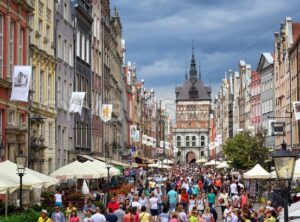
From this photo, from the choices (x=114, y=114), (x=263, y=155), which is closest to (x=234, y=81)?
(x=114, y=114)

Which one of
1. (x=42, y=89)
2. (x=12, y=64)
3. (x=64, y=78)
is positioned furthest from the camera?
(x=64, y=78)

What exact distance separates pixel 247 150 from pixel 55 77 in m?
25.6

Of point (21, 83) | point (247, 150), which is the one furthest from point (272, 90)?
point (21, 83)

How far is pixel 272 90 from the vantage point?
Result: 95.3 meters

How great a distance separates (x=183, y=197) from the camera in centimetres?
3709

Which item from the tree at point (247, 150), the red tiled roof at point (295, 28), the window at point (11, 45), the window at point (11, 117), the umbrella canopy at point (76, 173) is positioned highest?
the red tiled roof at point (295, 28)

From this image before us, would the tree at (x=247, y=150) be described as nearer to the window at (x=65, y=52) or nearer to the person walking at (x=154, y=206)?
the window at (x=65, y=52)

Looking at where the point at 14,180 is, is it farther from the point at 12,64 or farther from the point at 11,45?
the point at 11,45

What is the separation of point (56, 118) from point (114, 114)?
1228 inches

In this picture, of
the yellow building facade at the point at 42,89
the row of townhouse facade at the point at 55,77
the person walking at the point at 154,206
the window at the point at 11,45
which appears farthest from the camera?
the yellow building facade at the point at 42,89

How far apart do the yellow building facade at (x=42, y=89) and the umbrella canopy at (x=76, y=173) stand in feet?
9.21

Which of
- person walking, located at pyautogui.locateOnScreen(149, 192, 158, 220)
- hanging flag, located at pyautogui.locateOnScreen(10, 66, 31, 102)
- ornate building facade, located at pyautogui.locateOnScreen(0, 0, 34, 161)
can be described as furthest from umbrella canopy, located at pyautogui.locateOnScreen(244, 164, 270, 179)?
hanging flag, located at pyautogui.locateOnScreen(10, 66, 31, 102)

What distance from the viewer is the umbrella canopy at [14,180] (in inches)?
898

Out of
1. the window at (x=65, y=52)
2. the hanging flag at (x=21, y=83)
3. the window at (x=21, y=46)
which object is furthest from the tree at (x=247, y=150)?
the hanging flag at (x=21, y=83)
